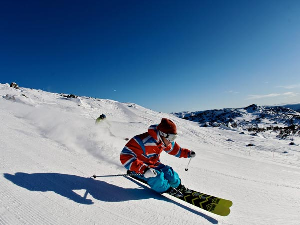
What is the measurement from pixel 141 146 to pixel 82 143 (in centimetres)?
297

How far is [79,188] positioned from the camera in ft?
9.30

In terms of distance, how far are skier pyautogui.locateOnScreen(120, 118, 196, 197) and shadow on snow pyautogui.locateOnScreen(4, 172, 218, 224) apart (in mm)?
226

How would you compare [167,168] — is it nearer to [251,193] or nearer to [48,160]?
[251,193]

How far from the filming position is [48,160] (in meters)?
3.66

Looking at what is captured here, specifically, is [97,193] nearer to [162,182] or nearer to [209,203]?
[162,182]

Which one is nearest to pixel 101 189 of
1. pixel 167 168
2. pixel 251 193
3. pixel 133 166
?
pixel 133 166

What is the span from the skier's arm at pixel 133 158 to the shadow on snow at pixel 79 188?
41 cm

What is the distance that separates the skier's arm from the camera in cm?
312

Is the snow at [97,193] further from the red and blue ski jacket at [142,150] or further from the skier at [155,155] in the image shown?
the red and blue ski jacket at [142,150]

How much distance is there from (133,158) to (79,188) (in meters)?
0.92

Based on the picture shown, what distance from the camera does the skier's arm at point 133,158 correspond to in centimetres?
312

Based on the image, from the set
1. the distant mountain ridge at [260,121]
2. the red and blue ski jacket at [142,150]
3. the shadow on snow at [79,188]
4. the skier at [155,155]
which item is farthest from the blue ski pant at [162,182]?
the distant mountain ridge at [260,121]

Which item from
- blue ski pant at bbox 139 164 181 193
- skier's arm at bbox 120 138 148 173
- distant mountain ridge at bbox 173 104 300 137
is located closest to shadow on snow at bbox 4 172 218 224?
blue ski pant at bbox 139 164 181 193

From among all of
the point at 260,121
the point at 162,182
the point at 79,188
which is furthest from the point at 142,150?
the point at 260,121
